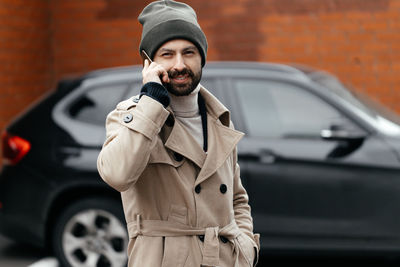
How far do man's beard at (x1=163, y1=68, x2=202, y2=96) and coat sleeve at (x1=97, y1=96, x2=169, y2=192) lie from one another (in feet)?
0.33

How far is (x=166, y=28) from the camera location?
2258mm

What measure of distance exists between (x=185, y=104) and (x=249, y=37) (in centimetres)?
624

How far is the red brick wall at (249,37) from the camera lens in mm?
8172

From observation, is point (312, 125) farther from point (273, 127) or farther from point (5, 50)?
point (5, 50)

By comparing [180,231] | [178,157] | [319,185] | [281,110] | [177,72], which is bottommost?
[180,231]

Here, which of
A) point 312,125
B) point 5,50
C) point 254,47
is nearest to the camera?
point 312,125

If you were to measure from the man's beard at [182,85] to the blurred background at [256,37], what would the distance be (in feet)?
19.8

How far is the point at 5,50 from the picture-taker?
26.1 ft

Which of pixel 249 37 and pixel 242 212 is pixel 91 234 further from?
pixel 249 37

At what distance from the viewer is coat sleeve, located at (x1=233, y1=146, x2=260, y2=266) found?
2586mm

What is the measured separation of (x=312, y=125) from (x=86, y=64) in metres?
4.47

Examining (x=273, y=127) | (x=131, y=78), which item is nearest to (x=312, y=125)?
(x=273, y=127)

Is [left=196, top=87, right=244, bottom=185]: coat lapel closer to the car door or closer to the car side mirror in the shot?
the car door

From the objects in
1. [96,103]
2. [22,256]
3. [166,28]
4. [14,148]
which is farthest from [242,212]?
[22,256]
